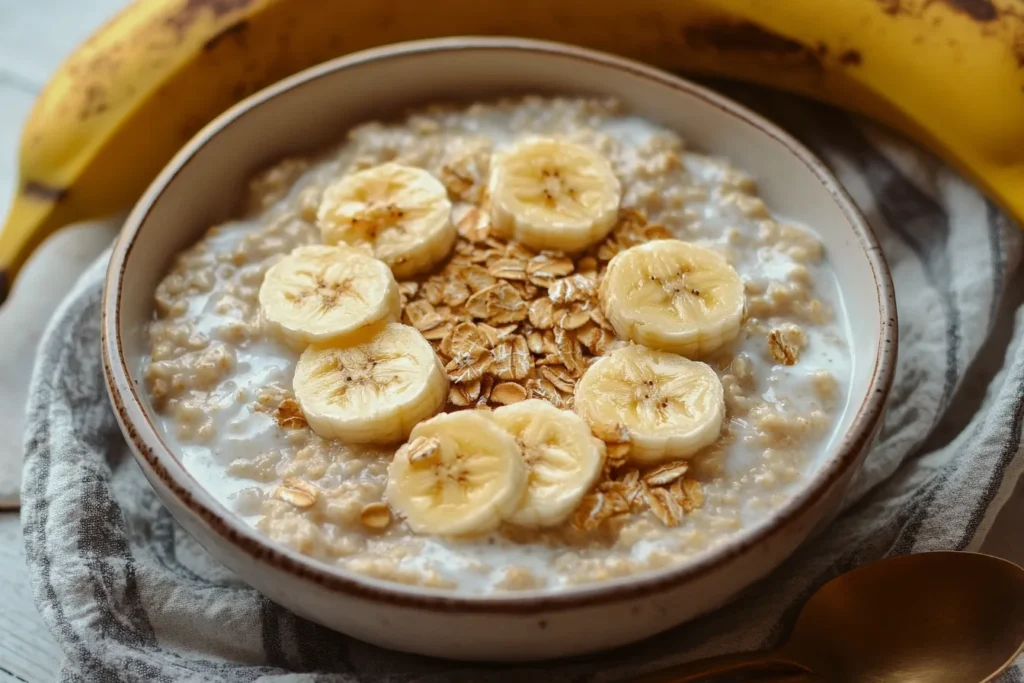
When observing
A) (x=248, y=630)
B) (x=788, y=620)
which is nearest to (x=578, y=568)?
(x=788, y=620)

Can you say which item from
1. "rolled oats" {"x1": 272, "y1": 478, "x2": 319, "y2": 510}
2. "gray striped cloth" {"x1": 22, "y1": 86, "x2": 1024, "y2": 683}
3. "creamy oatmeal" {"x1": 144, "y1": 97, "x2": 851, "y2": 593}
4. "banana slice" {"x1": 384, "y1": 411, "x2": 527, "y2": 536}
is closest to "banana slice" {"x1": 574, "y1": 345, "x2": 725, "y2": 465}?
"creamy oatmeal" {"x1": 144, "y1": 97, "x2": 851, "y2": 593}

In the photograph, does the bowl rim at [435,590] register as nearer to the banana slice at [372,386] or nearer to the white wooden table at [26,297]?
the banana slice at [372,386]

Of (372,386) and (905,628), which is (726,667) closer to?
→ (905,628)

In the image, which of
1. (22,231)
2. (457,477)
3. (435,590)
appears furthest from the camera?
(22,231)

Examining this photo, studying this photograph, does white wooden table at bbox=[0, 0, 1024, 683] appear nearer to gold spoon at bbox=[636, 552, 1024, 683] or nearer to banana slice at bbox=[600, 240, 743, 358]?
gold spoon at bbox=[636, 552, 1024, 683]

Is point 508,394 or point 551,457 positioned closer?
point 551,457

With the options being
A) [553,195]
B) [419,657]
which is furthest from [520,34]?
[419,657]

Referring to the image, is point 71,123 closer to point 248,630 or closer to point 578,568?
point 248,630
